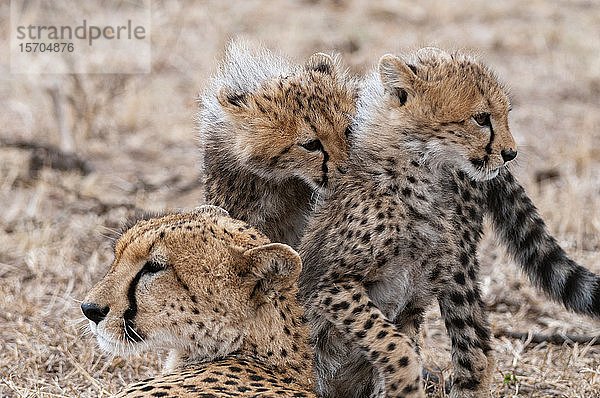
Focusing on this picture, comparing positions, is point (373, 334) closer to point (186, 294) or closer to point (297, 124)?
point (186, 294)

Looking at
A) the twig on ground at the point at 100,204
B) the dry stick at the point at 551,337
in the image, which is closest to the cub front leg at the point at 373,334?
the dry stick at the point at 551,337

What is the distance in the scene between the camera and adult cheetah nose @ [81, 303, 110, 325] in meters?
2.53

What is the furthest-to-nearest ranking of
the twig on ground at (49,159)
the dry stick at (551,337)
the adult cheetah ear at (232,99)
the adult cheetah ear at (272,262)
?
the twig on ground at (49,159)
the dry stick at (551,337)
the adult cheetah ear at (232,99)
the adult cheetah ear at (272,262)

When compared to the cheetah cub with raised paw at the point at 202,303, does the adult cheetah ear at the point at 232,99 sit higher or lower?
higher

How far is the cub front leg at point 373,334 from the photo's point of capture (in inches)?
106

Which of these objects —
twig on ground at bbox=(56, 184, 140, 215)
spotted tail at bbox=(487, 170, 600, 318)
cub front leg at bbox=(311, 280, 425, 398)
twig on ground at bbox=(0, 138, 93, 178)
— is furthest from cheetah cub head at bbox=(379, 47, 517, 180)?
twig on ground at bbox=(0, 138, 93, 178)

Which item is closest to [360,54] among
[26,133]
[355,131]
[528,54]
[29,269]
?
[528,54]

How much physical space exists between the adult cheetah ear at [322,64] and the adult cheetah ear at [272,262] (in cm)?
122

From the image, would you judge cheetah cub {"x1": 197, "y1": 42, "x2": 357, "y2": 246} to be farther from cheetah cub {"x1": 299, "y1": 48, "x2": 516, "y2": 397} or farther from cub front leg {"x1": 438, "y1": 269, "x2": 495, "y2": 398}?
cub front leg {"x1": 438, "y1": 269, "x2": 495, "y2": 398}

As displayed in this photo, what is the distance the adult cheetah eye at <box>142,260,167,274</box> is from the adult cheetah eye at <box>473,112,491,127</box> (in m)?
1.15

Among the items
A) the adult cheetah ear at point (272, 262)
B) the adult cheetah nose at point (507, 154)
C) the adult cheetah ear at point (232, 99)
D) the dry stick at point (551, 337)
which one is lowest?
the dry stick at point (551, 337)

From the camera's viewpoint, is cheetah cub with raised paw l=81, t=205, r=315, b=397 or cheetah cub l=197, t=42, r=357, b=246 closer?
cheetah cub with raised paw l=81, t=205, r=315, b=397

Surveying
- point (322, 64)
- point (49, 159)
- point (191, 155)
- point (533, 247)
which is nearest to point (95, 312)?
point (322, 64)

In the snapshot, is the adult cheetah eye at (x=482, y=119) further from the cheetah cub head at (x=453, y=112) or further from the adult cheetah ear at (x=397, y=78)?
the adult cheetah ear at (x=397, y=78)
